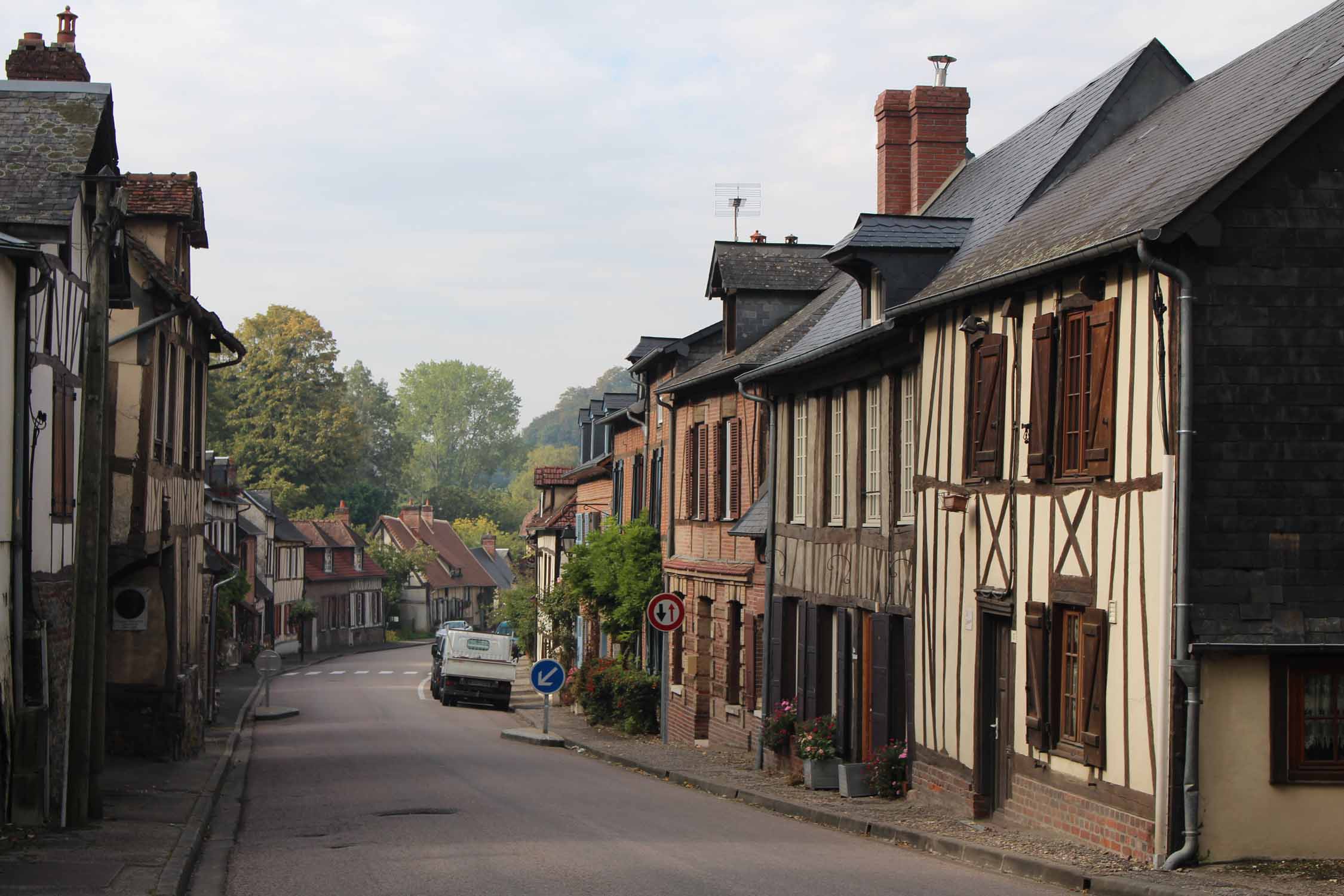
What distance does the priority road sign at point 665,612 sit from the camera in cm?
2466

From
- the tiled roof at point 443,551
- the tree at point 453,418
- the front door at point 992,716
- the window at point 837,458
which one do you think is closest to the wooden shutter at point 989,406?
the front door at point 992,716

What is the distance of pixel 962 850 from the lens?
13516 millimetres

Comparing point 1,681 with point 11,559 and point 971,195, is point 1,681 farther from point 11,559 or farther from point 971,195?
point 971,195

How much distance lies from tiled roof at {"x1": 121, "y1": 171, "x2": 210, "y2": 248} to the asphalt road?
847 centimetres

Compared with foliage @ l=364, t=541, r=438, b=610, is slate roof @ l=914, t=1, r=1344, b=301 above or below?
above

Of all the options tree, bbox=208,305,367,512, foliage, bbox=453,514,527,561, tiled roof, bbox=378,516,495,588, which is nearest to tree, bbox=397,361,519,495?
foliage, bbox=453,514,527,561

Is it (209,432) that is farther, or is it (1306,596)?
(209,432)

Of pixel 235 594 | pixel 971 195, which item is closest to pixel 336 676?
pixel 235 594

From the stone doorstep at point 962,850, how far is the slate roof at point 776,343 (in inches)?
265

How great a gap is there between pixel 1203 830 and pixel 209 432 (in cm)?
7049

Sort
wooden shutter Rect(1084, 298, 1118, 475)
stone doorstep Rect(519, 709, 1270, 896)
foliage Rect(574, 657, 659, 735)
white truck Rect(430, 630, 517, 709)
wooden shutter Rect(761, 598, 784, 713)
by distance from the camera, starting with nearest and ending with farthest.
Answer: stone doorstep Rect(519, 709, 1270, 896), wooden shutter Rect(1084, 298, 1118, 475), wooden shutter Rect(761, 598, 784, 713), foliage Rect(574, 657, 659, 735), white truck Rect(430, 630, 517, 709)

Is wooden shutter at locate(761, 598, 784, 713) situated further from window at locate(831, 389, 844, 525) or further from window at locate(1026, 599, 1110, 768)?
window at locate(1026, 599, 1110, 768)

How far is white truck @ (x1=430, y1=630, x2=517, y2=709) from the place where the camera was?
4144 centimetres

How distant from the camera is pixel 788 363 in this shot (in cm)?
2089
